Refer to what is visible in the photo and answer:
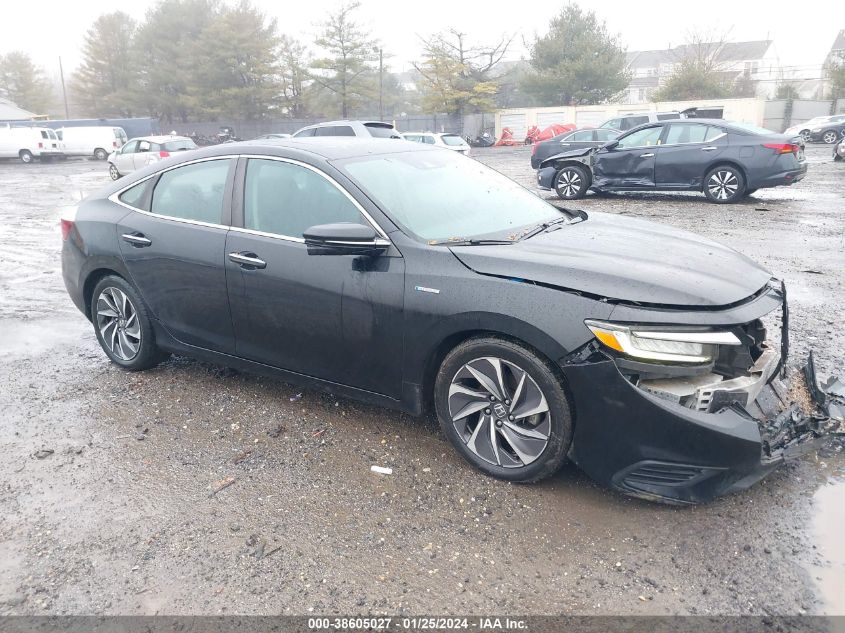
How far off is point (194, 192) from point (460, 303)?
86.0 inches

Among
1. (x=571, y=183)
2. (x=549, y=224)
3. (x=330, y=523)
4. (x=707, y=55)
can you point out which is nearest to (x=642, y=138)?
(x=571, y=183)

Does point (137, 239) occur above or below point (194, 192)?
below

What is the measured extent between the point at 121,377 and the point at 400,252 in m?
2.70

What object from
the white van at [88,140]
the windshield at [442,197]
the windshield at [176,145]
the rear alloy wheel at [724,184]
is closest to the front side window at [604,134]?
the rear alloy wheel at [724,184]

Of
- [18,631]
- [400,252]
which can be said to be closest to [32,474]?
[18,631]

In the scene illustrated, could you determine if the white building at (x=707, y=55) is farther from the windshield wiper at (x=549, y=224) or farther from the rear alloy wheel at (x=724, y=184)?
the windshield wiper at (x=549, y=224)

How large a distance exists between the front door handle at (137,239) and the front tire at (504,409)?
2.35 metres

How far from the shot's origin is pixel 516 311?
294 centimetres

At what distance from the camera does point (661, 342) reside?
2.75 m

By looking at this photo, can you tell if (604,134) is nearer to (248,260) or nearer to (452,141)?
(452,141)

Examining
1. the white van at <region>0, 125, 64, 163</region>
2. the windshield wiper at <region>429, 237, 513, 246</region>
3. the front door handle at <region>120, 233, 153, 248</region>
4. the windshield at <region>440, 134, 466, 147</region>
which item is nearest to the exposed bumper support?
the windshield wiper at <region>429, 237, 513, 246</region>

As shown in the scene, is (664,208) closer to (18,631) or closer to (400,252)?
(400,252)

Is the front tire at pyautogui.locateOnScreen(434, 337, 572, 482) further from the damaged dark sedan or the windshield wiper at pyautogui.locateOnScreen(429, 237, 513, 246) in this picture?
the damaged dark sedan

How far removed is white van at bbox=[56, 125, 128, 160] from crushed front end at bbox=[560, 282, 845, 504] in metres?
39.4
